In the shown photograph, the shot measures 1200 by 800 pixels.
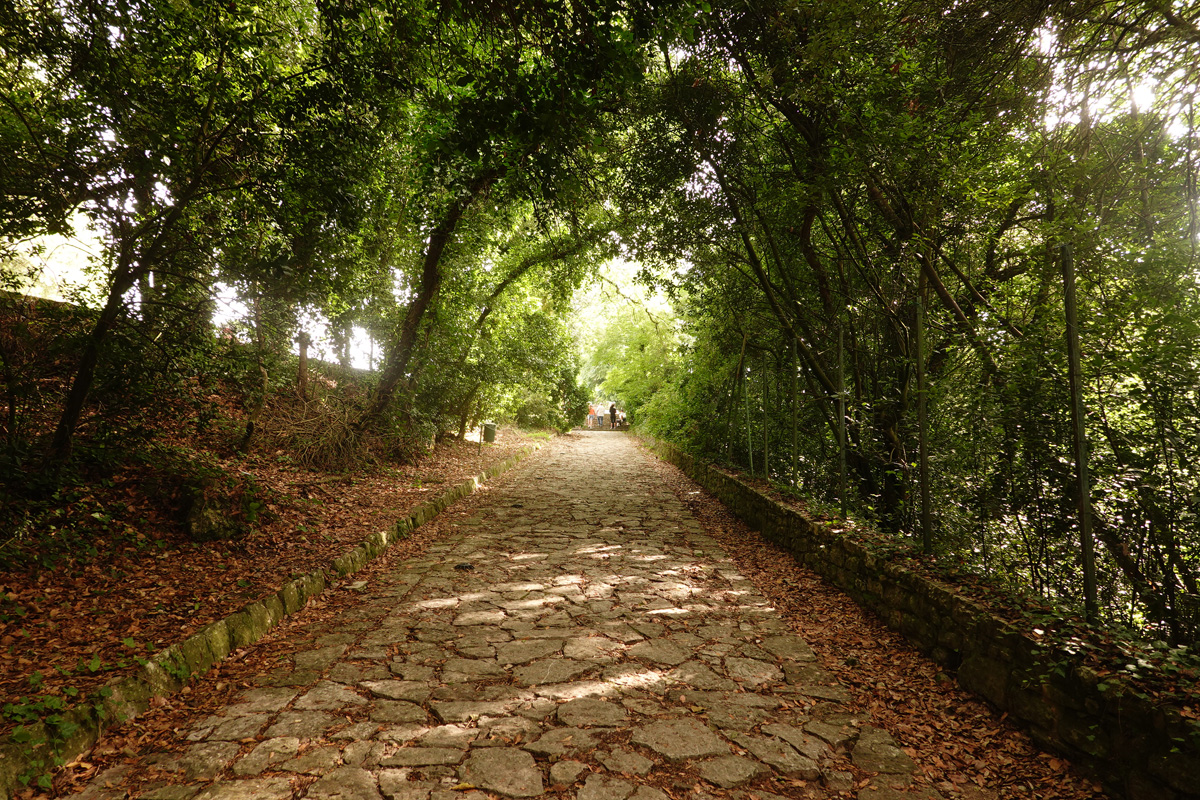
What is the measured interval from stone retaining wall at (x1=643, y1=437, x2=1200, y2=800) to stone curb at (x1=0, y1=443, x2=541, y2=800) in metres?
4.45

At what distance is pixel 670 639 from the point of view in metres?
3.96

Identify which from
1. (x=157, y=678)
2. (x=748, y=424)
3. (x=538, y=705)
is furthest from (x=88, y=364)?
(x=748, y=424)

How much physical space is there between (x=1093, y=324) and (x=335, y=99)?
598cm

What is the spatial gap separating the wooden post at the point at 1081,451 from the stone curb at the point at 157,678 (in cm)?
491

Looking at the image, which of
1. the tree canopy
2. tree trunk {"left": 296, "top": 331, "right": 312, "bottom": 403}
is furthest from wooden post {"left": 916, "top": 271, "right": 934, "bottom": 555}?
tree trunk {"left": 296, "top": 331, "right": 312, "bottom": 403}

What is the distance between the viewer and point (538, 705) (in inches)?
119

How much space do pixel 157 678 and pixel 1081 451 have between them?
506 centimetres

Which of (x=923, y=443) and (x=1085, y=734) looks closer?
(x=1085, y=734)

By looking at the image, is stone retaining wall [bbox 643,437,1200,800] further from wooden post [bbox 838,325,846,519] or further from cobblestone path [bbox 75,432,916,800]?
wooden post [bbox 838,325,846,519]

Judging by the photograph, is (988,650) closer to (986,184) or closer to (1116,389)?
(1116,389)

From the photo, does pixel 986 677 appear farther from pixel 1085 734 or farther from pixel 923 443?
pixel 923 443

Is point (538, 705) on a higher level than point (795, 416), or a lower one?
lower

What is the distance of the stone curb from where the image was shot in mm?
2295

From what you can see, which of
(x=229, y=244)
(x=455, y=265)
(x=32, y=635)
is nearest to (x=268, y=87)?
(x=229, y=244)
